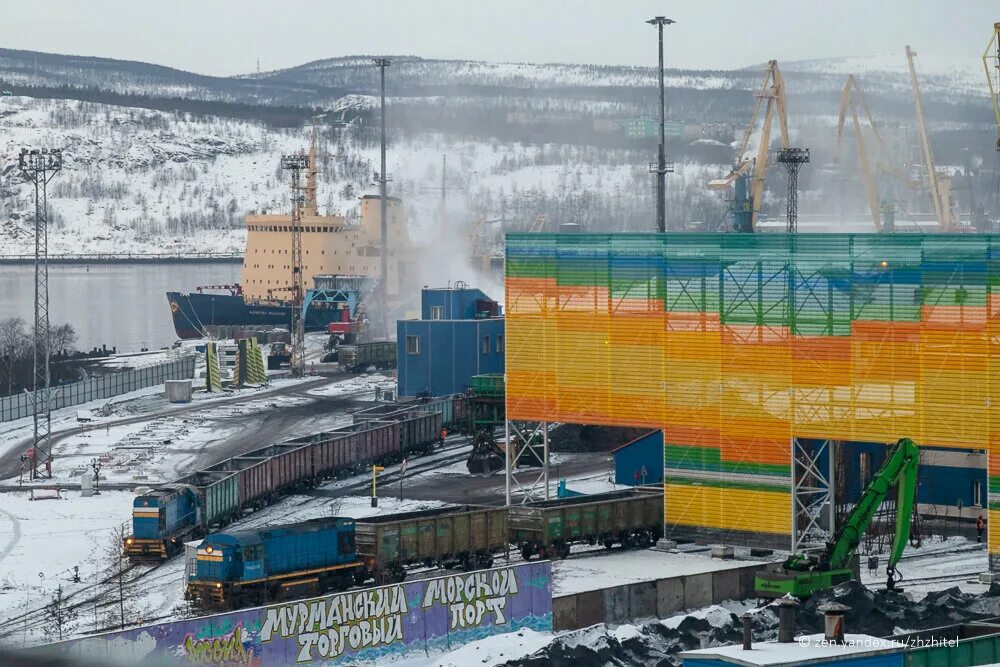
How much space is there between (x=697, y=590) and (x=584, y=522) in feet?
22.3

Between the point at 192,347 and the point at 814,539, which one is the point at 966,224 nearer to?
the point at 192,347

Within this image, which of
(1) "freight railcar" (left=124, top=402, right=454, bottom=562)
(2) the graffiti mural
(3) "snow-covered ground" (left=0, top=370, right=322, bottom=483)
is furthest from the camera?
(3) "snow-covered ground" (left=0, top=370, right=322, bottom=483)

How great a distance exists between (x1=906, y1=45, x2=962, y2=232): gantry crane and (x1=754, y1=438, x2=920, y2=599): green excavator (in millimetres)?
77182

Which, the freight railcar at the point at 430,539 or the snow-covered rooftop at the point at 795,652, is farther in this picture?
the freight railcar at the point at 430,539

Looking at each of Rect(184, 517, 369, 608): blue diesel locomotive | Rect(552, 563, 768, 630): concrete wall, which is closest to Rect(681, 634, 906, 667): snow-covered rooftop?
Rect(552, 563, 768, 630): concrete wall

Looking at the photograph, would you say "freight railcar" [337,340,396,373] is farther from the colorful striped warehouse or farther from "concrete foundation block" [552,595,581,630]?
"concrete foundation block" [552,595,581,630]

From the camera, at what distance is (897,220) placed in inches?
5694

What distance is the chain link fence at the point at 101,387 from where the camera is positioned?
228ft

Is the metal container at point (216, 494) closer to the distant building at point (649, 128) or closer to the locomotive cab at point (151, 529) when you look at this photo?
the locomotive cab at point (151, 529)

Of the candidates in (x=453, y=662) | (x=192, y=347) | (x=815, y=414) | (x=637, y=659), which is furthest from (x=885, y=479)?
(x=192, y=347)

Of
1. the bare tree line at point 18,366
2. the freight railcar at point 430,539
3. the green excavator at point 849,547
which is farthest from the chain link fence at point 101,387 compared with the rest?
the green excavator at point 849,547

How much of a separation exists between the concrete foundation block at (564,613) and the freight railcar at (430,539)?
231 inches

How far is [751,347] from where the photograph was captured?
41.7 metres

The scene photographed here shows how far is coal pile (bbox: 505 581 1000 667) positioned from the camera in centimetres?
3092
